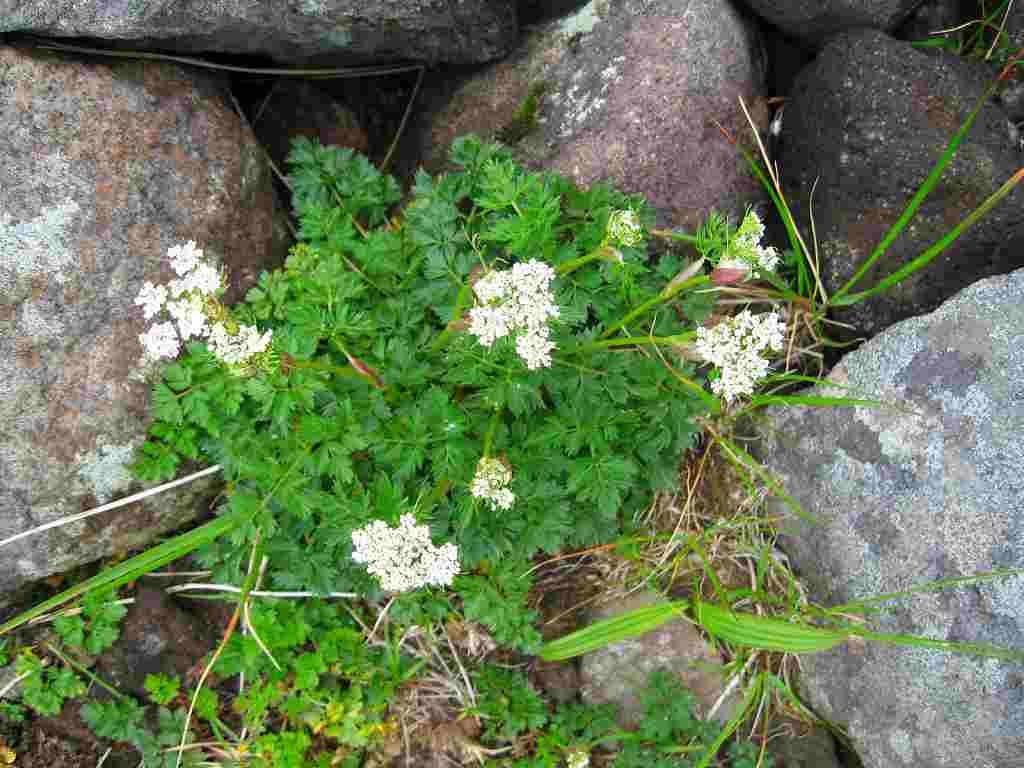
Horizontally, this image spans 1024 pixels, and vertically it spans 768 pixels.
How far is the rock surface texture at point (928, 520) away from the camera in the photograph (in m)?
3.63

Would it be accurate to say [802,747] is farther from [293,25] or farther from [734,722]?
[293,25]

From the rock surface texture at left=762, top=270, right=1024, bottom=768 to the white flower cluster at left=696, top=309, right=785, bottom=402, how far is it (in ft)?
4.47

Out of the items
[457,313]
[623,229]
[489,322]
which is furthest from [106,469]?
[623,229]

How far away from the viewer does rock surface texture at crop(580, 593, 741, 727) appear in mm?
4500

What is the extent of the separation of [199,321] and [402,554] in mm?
1199

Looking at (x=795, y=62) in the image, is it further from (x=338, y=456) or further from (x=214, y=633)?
(x=214, y=633)

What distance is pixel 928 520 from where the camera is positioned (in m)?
3.83

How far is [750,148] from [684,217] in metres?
0.57

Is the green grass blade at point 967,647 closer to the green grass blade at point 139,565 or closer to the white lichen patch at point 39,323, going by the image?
the green grass blade at point 139,565

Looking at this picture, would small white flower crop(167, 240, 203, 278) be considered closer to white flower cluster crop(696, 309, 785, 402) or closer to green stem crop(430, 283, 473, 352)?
green stem crop(430, 283, 473, 352)

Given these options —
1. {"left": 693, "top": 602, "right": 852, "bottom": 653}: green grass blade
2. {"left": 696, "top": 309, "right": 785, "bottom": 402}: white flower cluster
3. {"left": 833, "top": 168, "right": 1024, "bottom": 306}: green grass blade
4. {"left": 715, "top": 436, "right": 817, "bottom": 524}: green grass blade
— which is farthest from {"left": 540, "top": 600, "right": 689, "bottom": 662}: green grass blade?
{"left": 833, "top": 168, "right": 1024, "bottom": 306}: green grass blade

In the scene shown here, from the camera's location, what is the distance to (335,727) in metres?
4.34

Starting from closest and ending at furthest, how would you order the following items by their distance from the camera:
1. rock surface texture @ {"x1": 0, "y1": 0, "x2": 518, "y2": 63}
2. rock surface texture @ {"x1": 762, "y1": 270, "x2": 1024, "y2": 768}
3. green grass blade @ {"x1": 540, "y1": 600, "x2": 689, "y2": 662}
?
1. rock surface texture @ {"x1": 0, "y1": 0, "x2": 518, "y2": 63}
2. rock surface texture @ {"x1": 762, "y1": 270, "x2": 1024, "y2": 768}
3. green grass blade @ {"x1": 540, "y1": 600, "x2": 689, "y2": 662}

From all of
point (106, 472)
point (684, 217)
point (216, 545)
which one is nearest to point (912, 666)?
point (684, 217)
